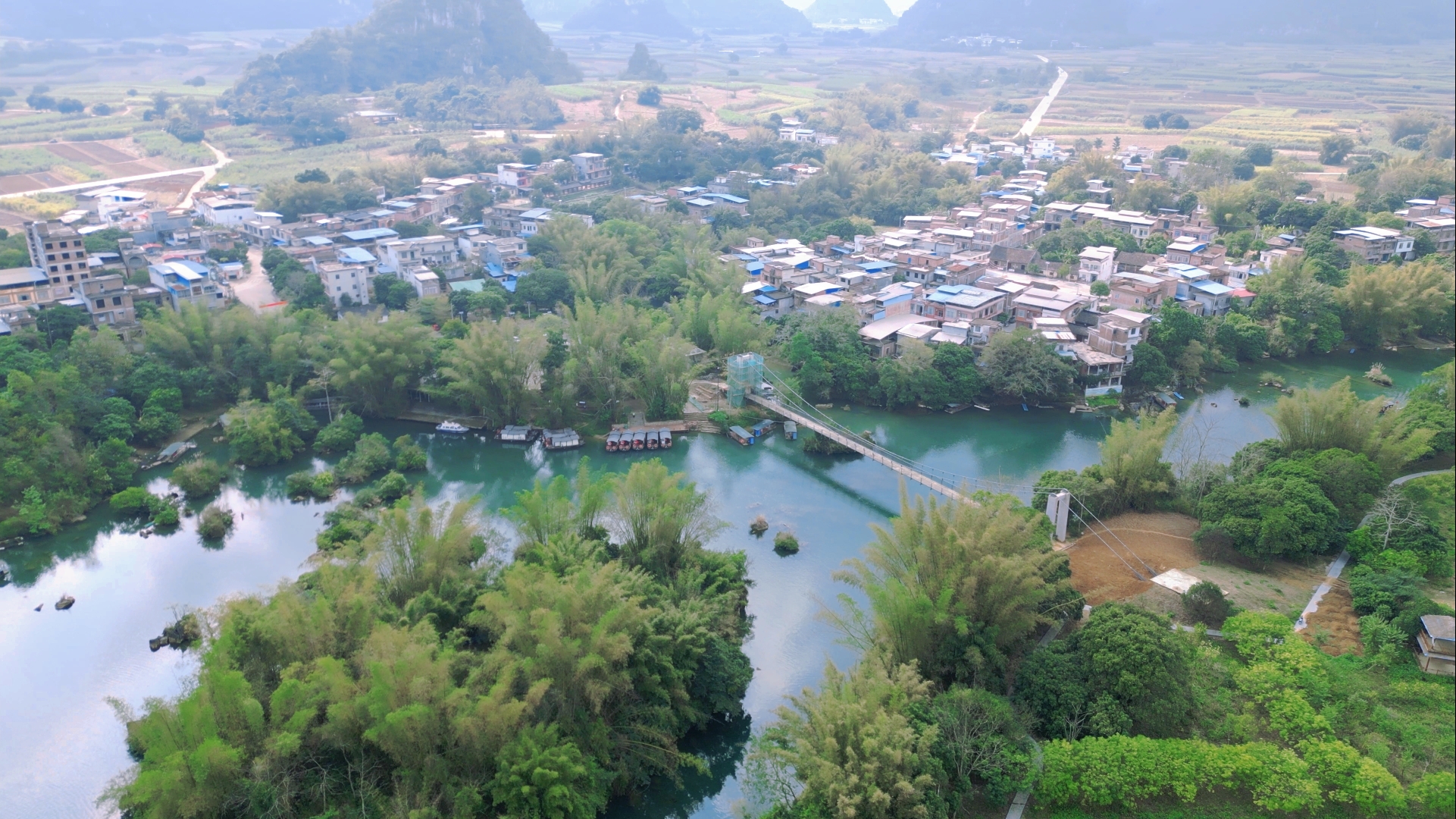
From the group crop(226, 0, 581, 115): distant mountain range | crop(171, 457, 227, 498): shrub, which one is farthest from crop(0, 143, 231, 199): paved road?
crop(171, 457, 227, 498): shrub

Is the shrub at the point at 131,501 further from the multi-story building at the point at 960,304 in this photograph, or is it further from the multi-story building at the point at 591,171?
the multi-story building at the point at 591,171

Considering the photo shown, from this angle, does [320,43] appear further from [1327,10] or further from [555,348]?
[1327,10]

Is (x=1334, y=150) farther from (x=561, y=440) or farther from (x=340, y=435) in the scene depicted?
(x=340, y=435)

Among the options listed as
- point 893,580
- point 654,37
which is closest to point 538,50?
point 654,37

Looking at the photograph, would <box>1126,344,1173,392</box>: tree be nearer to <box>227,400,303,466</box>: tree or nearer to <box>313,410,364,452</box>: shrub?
<box>313,410,364,452</box>: shrub

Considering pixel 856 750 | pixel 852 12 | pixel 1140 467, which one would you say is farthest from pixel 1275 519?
pixel 852 12

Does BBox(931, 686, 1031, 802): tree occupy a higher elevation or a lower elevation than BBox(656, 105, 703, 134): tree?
lower
